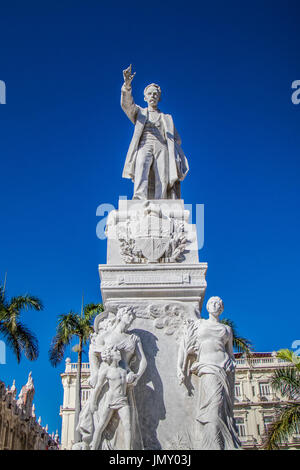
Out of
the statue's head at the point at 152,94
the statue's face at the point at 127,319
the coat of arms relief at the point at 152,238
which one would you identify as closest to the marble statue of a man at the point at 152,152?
the statue's head at the point at 152,94

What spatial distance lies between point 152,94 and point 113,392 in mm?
5727

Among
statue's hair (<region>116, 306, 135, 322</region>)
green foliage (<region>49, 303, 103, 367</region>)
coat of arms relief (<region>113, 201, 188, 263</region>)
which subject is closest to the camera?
statue's hair (<region>116, 306, 135, 322</region>)

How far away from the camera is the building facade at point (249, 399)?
137ft

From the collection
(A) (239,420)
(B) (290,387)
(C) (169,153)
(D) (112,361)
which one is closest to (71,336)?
(B) (290,387)

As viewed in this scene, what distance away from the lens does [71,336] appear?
967 inches

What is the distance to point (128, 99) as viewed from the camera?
8.33 m

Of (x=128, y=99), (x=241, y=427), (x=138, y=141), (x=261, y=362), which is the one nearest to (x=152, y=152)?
(x=138, y=141)

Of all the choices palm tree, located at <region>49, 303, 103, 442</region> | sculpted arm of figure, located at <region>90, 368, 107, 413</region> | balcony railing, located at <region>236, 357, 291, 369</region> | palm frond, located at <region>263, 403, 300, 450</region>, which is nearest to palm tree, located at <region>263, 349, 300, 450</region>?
palm frond, located at <region>263, 403, 300, 450</region>

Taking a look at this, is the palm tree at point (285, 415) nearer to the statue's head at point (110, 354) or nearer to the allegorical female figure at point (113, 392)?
the allegorical female figure at point (113, 392)

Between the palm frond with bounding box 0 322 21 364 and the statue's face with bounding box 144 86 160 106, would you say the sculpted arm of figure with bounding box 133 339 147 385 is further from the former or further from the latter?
the palm frond with bounding box 0 322 21 364

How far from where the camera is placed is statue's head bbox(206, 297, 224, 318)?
6.09 metres

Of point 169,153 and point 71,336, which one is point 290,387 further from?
point 169,153

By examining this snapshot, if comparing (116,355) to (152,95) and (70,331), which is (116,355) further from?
(70,331)
